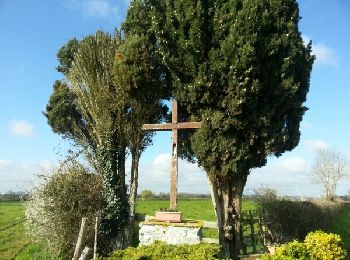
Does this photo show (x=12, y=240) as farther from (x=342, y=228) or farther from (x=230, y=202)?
(x=342, y=228)

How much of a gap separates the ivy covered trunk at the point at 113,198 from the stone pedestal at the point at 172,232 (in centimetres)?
225

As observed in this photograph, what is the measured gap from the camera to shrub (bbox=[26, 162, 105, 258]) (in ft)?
47.8

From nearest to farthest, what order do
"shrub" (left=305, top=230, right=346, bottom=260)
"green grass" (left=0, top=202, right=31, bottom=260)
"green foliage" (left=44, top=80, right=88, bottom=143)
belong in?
"shrub" (left=305, top=230, right=346, bottom=260), "green grass" (left=0, top=202, right=31, bottom=260), "green foliage" (left=44, top=80, right=88, bottom=143)

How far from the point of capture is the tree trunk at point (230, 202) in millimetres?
15586

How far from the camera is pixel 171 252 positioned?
10.0 m

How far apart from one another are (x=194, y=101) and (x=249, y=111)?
6.78 ft

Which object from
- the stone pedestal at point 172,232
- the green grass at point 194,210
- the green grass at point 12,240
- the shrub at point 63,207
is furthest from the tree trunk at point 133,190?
the green grass at point 194,210

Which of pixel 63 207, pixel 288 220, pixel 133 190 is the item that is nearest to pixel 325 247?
pixel 288 220

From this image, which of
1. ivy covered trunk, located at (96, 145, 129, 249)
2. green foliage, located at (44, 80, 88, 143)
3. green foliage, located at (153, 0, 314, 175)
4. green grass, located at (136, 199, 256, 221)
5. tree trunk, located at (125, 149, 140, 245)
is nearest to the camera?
green foliage, located at (153, 0, 314, 175)

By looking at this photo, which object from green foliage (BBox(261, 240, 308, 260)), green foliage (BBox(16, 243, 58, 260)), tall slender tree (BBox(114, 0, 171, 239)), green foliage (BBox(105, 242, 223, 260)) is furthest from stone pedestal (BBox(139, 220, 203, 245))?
green foliage (BBox(16, 243, 58, 260))

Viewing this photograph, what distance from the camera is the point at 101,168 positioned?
15836mm

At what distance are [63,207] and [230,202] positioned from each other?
6.40 metres

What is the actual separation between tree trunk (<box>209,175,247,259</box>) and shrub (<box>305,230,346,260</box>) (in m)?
3.25

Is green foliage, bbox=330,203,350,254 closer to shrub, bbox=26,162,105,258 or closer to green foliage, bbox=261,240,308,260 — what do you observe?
green foliage, bbox=261,240,308,260
